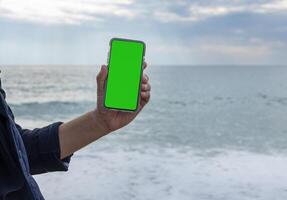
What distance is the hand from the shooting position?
1.48 metres

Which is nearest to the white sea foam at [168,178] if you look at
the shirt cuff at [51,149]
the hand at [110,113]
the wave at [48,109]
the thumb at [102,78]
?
the shirt cuff at [51,149]

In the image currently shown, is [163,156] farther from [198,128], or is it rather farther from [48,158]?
[48,158]

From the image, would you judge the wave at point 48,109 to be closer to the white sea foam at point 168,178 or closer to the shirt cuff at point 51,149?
the white sea foam at point 168,178

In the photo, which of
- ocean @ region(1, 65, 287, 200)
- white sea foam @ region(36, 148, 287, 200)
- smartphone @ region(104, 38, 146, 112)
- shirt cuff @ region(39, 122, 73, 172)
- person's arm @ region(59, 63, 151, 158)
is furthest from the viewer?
ocean @ region(1, 65, 287, 200)

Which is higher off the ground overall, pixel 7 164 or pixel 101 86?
pixel 101 86

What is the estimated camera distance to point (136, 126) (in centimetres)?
1811

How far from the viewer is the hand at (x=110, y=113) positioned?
58.1 inches

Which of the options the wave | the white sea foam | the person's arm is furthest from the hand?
the wave

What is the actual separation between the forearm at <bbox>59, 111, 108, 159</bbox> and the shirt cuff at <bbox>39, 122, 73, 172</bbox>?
17 millimetres

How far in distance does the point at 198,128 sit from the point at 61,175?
35.2 ft

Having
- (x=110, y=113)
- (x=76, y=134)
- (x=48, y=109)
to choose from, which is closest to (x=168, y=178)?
(x=76, y=134)

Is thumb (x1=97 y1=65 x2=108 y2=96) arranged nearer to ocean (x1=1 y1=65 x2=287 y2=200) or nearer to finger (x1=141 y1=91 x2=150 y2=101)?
finger (x1=141 y1=91 x2=150 y2=101)

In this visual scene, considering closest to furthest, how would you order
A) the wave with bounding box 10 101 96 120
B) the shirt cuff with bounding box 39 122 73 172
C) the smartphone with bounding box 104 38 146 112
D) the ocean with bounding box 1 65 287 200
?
the smartphone with bounding box 104 38 146 112 → the shirt cuff with bounding box 39 122 73 172 → the ocean with bounding box 1 65 287 200 → the wave with bounding box 10 101 96 120

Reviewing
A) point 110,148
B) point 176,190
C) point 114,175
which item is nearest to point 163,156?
point 110,148
